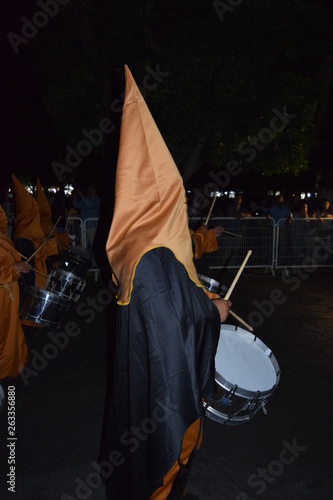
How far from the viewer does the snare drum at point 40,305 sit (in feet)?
17.5

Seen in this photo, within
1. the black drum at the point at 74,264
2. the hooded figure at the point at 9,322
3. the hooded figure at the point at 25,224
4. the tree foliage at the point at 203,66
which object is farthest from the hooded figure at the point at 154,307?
the tree foliage at the point at 203,66

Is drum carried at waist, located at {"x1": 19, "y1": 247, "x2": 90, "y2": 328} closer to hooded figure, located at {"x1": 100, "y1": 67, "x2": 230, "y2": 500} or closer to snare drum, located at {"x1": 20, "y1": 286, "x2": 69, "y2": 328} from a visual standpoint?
snare drum, located at {"x1": 20, "y1": 286, "x2": 69, "y2": 328}

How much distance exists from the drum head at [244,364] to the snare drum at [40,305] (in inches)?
103

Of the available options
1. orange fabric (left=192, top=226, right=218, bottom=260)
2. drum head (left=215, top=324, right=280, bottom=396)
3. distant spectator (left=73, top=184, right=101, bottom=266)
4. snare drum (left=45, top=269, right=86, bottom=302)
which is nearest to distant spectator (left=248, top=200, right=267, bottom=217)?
distant spectator (left=73, top=184, right=101, bottom=266)

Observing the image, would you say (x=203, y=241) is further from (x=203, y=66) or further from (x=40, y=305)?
(x=203, y=66)

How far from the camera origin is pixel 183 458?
104 inches

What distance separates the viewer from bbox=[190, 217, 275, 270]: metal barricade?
10453 mm

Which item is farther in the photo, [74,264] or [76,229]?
[76,229]

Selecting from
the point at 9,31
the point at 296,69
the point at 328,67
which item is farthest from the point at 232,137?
the point at 9,31

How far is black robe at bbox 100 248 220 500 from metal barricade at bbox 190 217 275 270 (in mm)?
8037

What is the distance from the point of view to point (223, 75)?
747 cm

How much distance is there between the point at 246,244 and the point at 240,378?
7.53 m

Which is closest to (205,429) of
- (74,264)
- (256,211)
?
(74,264)

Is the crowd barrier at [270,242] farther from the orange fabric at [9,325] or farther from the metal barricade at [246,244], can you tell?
the orange fabric at [9,325]
